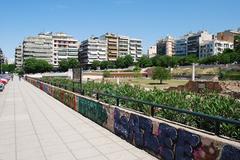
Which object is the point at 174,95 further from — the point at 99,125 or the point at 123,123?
the point at 99,125

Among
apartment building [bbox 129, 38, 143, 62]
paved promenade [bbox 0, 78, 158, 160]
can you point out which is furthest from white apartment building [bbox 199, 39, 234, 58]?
paved promenade [bbox 0, 78, 158, 160]

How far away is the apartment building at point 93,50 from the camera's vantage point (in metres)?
162

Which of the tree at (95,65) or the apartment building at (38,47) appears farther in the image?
the apartment building at (38,47)

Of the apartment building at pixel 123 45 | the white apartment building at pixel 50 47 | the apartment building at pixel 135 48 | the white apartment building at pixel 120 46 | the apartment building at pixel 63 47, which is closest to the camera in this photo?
the white apartment building at pixel 50 47

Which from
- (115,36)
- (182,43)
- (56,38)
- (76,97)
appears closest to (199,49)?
(182,43)

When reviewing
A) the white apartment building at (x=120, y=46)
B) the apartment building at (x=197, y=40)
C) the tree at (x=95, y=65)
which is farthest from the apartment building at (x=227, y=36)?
the tree at (x=95, y=65)

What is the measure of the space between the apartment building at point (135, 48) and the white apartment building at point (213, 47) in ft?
129

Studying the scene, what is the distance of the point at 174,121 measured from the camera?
6.73 metres

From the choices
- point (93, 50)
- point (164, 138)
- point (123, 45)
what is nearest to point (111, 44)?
point (123, 45)

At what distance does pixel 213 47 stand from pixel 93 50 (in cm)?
6328

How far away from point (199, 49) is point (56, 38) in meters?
81.7

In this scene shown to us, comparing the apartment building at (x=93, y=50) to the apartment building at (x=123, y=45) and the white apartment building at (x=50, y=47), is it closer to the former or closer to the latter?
the white apartment building at (x=50, y=47)

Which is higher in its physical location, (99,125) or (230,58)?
(230,58)

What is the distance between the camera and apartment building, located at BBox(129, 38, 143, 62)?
183 metres
